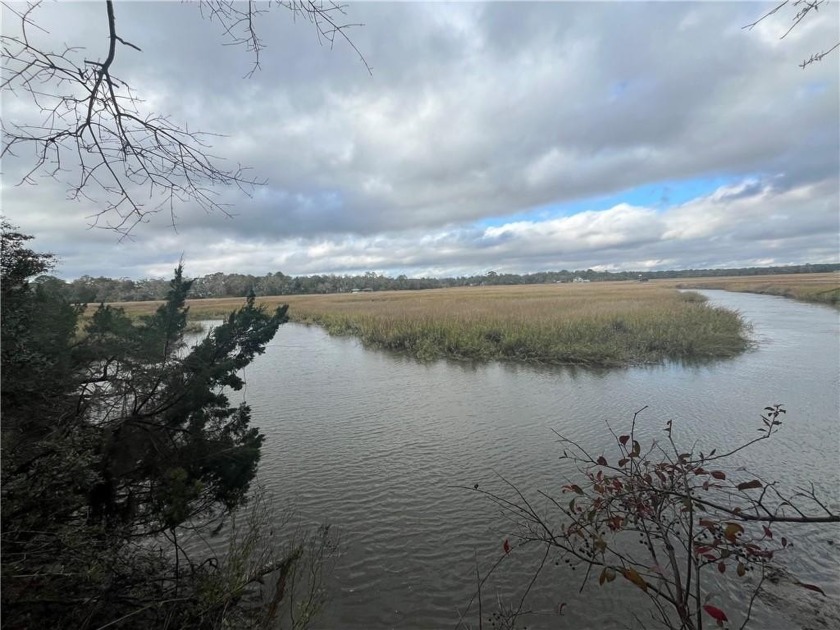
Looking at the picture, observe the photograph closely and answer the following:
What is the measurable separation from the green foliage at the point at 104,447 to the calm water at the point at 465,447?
70.7 inches

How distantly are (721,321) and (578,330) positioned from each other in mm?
8257

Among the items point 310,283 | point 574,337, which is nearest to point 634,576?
point 574,337

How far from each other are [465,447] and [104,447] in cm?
Result: 613

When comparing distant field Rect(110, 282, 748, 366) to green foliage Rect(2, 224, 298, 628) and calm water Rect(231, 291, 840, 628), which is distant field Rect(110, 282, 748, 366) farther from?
green foliage Rect(2, 224, 298, 628)

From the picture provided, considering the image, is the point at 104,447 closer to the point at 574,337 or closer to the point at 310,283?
the point at 574,337

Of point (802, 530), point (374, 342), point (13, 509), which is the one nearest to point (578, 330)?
point (374, 342)

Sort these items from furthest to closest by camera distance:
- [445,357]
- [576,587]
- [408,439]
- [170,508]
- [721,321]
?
[721,321] < [445,357] < [408,439] < [576,587] < [170,508]

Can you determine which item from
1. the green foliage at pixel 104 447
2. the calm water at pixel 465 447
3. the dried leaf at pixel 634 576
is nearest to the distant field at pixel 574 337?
the calm water at pixel 465 447

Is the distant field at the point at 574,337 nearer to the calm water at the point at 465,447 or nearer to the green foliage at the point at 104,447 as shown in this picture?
the calm water at the point at 465,447

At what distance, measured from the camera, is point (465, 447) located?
8266 millimetres

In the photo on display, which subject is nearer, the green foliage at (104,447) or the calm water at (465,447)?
the green foliage at (104,447)

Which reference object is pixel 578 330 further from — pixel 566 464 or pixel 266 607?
pixel 266 607

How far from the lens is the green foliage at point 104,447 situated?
2711 mm

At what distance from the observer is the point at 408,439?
8812mm
